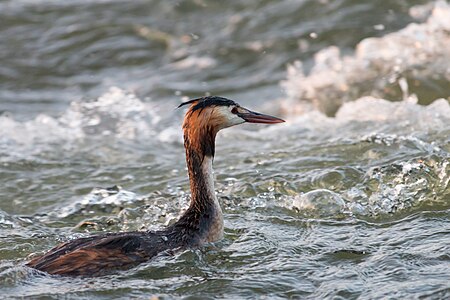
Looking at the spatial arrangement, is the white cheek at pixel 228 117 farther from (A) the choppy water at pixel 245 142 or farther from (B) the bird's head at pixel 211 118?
(A) the choppy water at pixel 245 142

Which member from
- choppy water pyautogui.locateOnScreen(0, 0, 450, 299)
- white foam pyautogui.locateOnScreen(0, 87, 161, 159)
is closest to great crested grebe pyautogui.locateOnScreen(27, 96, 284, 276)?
choppy water pyautogui.locateOnScreen(0, 0, 450, 299)

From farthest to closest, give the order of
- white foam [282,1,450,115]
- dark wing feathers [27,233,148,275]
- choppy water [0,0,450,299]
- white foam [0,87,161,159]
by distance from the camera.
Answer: white foam [282,1,450,115], white foam [0,87,161,159], choppy water [0,0,450,299], dark wing feathers [27,233,148,275]

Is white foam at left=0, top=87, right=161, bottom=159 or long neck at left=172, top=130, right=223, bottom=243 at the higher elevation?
white foam at left=0, top=87, right=161, bottom=159

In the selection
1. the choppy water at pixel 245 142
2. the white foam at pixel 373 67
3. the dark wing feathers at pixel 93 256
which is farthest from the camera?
the white foam at pixel 373 67

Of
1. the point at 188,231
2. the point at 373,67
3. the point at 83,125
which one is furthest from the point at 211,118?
the point at 373,67

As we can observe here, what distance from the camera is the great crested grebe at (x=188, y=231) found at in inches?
258

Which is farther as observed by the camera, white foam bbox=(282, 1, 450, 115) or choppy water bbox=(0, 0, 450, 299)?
white foam bbox=(282, 1, 450, 115)

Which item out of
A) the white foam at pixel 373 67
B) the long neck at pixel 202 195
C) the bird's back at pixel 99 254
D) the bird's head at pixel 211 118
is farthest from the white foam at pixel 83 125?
the bird's back at pixel 99 254

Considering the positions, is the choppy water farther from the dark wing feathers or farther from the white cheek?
the white cheek

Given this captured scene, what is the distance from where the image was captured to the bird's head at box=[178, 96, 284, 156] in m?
7.35

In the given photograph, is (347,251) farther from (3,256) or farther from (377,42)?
(377,42)

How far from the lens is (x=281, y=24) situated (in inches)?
558

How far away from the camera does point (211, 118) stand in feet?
24.2

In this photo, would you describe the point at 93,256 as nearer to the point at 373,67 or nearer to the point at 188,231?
the point at 188,231
